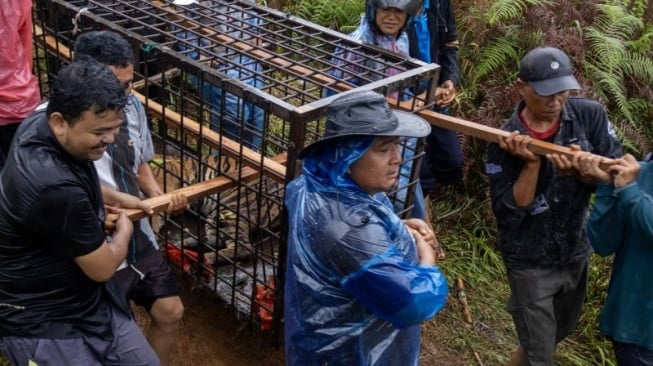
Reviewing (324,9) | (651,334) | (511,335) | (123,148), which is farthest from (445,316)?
(324,9)

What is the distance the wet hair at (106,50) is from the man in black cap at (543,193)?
1679 millimetres

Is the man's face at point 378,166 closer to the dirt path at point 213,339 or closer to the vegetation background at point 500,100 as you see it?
the dirt path at point 213,339

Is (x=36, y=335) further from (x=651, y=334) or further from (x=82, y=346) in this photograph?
(x=651, y=334)

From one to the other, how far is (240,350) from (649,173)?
7.52 ft

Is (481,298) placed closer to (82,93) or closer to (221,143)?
(221,143)

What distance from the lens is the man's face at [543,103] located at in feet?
10.1

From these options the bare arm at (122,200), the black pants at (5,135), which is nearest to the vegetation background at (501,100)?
the bare arm at (122,200)

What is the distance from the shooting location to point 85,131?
7.79 ft

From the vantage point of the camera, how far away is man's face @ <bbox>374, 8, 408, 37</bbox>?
3936 mm

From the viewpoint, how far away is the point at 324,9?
7.14m

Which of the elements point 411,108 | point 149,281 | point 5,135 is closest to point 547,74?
point 411,108

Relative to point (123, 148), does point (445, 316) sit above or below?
below

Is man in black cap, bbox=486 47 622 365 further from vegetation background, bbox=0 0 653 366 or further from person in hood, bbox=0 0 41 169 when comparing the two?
person in hood, bbox=0 0 41 169

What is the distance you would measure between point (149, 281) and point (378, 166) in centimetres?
151
